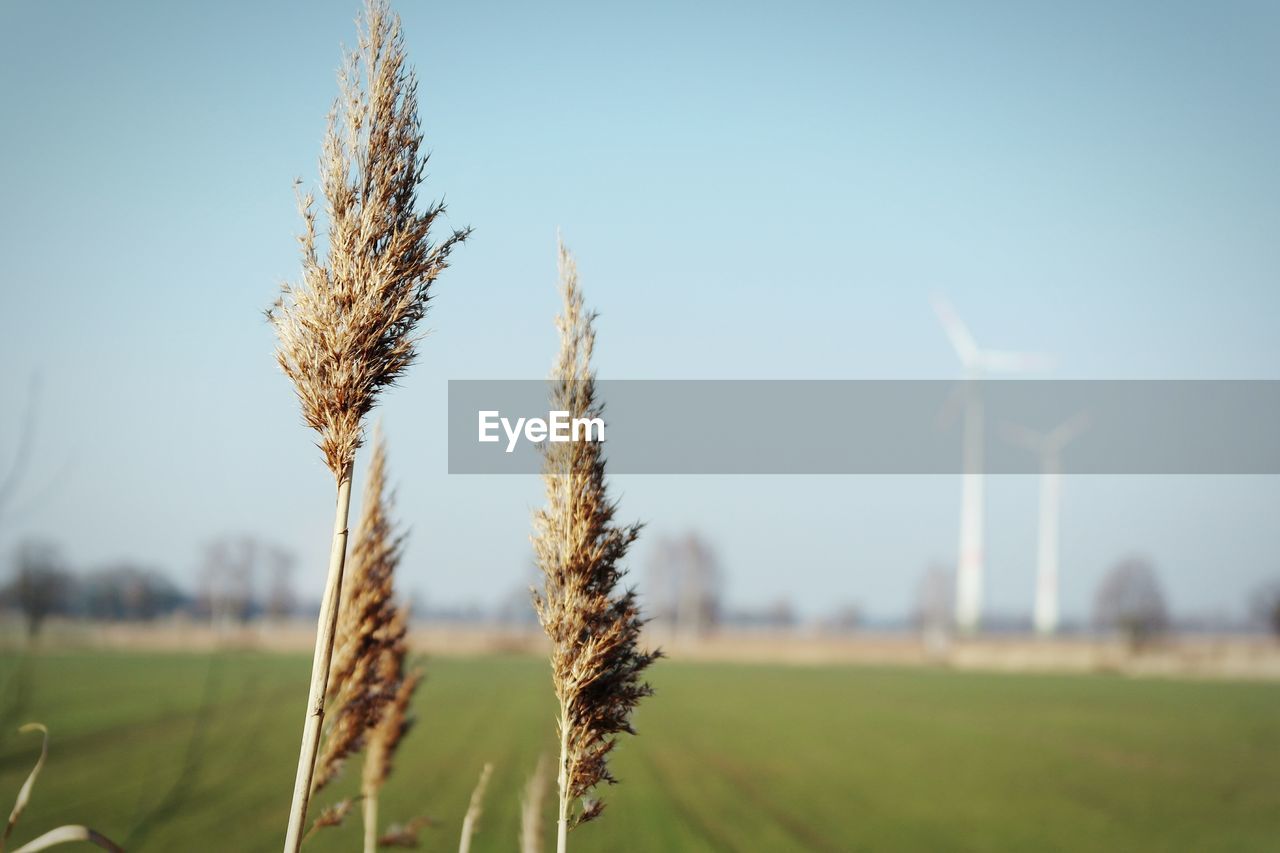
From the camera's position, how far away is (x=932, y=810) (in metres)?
30.0

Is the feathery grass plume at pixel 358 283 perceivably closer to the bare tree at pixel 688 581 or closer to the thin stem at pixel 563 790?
the thin stem at pixel 563 790

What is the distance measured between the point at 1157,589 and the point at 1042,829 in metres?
162

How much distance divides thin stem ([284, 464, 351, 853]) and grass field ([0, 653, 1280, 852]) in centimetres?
45

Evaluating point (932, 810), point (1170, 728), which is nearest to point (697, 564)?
point (1170, 728)

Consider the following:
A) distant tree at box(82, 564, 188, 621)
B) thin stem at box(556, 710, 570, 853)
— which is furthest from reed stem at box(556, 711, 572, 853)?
distant tree at box(82, 564, 188, 621)

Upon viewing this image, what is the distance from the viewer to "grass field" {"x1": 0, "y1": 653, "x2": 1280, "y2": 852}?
24812 millimetres

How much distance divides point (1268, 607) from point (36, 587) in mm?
154233

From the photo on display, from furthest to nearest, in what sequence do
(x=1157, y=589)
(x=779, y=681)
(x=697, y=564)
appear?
(x=697, y=564) → (x=1157, y=589) → (x=779, y=681)

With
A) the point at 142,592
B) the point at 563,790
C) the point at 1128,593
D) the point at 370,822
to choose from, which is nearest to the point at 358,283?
the point at 563,790

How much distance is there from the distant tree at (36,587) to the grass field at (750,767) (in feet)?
0.62

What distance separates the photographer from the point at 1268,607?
136000 mm

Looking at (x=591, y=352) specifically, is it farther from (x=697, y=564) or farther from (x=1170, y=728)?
(x=697, y=564)

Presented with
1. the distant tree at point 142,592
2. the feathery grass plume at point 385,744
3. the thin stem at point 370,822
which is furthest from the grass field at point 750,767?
the distant tree at point 142,592

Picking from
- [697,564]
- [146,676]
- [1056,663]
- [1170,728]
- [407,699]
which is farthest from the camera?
[697,564]
